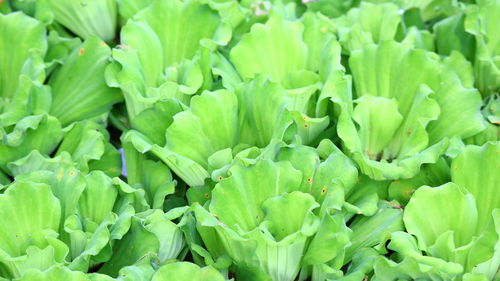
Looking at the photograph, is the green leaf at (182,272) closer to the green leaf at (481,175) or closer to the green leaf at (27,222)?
the green leaf at (27,222)

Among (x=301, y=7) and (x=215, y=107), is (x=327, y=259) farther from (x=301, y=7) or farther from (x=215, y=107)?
(x=301, y=7)

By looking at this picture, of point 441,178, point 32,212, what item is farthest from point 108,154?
point 441,178

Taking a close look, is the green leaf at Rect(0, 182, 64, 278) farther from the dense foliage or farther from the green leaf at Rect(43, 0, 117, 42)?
the green leaf at Rect(43, 0, 117, 42)

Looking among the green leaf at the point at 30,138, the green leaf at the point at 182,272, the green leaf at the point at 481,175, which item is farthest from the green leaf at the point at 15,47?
the green leaf at the point at 481,175

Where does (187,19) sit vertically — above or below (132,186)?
above

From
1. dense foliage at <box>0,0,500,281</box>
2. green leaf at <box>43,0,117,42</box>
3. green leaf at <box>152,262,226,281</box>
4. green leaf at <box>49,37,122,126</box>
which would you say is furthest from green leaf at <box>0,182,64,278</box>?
green leaf at <box>43,0,117,42</box>

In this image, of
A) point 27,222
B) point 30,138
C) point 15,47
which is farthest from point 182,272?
point 15,47

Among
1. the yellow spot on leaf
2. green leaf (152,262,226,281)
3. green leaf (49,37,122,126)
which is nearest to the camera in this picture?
green leaf (152,262,226,281)

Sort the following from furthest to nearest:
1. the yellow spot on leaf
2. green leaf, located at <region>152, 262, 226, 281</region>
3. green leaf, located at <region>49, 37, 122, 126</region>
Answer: green leaf, located at <region>49, 37, 122, 126</region> < the yellow spot on leaf < green leaf, located at <region>152, 262, 226, 281</region>

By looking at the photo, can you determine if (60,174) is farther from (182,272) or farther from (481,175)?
(481,175)
